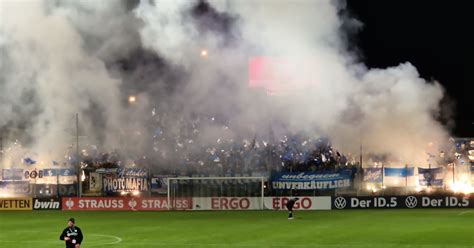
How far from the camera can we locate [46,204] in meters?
57.5

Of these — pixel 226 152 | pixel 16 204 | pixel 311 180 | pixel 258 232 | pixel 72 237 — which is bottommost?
pixel 16 204

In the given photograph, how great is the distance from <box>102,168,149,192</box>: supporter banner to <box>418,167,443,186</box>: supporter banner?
23.1 metres

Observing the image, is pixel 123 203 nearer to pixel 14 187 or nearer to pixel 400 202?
pixel 14 187

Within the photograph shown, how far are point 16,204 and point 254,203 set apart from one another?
2081 cm

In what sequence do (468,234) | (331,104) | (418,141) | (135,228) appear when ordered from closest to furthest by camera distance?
(468,234), (135,228), (331,104), (418,141)

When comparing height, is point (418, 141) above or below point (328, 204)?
above

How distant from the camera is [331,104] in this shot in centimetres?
4941

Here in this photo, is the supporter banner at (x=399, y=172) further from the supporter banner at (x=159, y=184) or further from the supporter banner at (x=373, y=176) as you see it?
the supporter banner at (x=159, y=184)

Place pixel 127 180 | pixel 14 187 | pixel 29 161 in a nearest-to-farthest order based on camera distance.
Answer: pixel 127 180 → pixel 29 161 → pixel 14 187

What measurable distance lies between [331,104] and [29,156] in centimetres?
3000

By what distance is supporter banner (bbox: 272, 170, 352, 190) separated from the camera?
54.7m

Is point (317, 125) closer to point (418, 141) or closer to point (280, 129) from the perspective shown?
point (280, 129)

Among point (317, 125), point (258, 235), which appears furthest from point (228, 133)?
point (258, 235)

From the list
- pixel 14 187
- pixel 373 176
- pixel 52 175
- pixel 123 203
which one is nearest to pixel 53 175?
pixel 52 175
